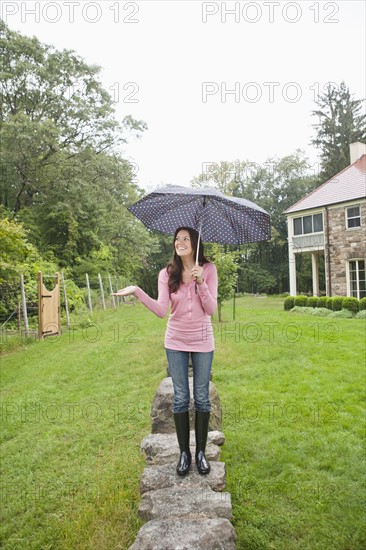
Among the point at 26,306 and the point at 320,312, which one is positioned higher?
the point at 26,306

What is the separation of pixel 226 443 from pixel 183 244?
2884 mm

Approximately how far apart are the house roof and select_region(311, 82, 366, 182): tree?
1318cm

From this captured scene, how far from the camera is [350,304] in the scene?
14055mm

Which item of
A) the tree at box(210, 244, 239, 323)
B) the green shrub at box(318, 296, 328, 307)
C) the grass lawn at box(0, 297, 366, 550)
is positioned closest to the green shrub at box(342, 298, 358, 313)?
the green shrub at box(318, 296, 328, 307)

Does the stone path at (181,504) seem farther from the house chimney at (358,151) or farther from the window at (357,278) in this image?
the house chimney at (358,151)

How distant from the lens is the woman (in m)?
2.83

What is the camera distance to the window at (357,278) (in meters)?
17.8

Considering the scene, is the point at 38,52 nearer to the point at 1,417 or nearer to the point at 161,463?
the point at 1,417

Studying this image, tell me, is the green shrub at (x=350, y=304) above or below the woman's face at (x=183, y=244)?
below

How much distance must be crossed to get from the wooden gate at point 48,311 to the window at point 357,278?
13.2 m

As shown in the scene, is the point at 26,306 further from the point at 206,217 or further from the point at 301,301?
the point at 301,301

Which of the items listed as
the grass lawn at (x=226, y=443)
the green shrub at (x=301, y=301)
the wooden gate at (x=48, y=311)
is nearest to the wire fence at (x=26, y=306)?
the wooden gate at (x=48, y=311)

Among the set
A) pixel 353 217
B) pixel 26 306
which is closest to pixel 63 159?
pixel 26 306

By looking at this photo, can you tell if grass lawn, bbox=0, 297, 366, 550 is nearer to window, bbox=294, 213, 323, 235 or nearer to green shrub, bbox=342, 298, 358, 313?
green shrub, bbox=342, 298, 358, 313
